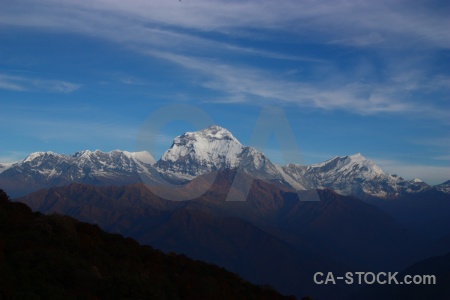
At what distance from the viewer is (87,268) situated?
147 ft

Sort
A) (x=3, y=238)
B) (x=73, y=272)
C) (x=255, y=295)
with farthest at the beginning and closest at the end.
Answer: (x=255, y=295) < (x=3, y=238) < (x=73, y=272)

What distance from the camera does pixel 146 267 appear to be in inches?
2180

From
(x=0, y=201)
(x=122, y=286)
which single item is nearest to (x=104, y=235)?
(x=0, y=201)

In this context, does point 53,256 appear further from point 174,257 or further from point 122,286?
point 174,257

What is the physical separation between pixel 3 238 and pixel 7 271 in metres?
8.93

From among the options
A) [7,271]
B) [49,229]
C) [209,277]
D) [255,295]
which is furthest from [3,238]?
[255,295]

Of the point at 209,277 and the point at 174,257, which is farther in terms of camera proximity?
the point at 174,257

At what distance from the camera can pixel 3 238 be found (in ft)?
159

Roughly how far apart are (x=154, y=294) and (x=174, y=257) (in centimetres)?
2167

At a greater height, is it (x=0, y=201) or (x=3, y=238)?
(x=0, y=201)

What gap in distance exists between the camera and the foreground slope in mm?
40406

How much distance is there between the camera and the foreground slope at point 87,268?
40.4 meters

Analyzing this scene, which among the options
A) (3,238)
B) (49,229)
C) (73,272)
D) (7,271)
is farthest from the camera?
(49,229)

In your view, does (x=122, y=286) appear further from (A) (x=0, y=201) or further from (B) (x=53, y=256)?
(A) (x=0, y=201)
